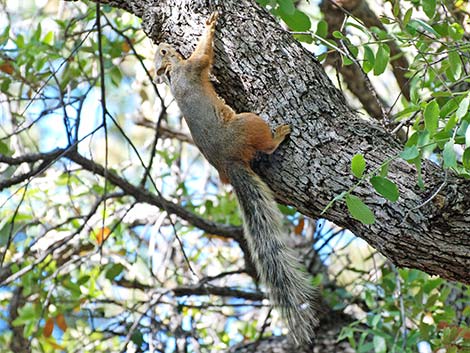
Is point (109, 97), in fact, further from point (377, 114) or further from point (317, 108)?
point (317, 108)

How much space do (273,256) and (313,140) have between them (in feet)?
1.61

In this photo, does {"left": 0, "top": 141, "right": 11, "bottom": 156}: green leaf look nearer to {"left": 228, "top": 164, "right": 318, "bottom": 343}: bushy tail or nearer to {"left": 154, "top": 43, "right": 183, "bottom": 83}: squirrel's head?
{"left": 154, "top": 43, "right": 183, "bottom": 83}: squirrel's head

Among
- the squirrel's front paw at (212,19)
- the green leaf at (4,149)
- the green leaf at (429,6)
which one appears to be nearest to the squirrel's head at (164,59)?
the squirrel's front paw at (212,19)

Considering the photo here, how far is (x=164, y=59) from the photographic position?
2963 mm

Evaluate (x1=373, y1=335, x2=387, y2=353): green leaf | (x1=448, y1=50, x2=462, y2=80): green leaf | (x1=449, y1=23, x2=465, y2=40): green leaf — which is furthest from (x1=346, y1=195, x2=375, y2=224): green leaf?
(x1=373, y1=335, x2=387, y2=353): green leaf

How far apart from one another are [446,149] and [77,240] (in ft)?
9.22

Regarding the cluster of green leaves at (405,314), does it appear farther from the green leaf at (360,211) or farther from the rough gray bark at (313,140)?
the green leaf at (360,211)

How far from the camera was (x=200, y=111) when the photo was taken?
8.98ft

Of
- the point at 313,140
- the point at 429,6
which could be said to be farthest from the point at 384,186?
the point at 429,6

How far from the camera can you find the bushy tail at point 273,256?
241cm

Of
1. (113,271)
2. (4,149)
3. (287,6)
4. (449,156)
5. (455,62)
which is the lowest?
(449,156)

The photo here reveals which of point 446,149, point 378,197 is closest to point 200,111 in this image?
point 378,197

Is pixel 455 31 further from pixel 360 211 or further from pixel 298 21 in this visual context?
pixel 360 211

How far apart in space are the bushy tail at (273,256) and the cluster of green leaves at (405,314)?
2.05 feet
